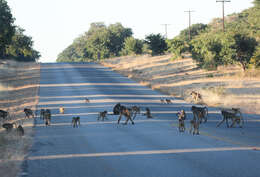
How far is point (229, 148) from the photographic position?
11.0 m

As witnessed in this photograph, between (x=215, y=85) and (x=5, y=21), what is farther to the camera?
(x=5, y=21)

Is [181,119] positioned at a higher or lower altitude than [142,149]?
higher

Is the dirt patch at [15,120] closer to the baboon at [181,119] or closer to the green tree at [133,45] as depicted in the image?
the baboon at [181,119]

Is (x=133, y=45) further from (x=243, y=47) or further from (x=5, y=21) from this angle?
(x=243, y=47)

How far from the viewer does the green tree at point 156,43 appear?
2810 inches

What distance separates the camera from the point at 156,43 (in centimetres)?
7400

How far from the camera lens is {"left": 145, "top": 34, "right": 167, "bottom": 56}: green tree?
234 feet

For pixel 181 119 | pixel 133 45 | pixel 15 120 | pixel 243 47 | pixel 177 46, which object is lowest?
pixel 15 120

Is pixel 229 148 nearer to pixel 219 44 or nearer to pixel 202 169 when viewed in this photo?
pixel 202 169

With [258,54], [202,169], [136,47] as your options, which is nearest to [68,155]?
[202,169]

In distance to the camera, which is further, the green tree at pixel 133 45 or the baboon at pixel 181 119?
the green tree at pixel 133 45

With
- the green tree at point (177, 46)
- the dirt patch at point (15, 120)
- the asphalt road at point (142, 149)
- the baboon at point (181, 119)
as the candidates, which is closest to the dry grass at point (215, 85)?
the green tree at point (177, 46)

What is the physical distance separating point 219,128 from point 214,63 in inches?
1116

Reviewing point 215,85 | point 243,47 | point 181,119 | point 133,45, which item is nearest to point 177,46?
point 243,47
